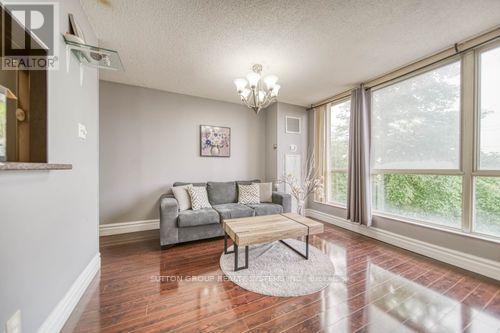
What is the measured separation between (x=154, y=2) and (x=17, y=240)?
1.94 metres

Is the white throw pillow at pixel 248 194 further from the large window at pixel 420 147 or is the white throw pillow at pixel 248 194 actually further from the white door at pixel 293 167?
the large window at pixel 420 147

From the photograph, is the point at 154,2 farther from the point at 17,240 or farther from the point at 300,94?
the point at 300,94

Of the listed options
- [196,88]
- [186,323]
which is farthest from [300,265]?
[196,88]

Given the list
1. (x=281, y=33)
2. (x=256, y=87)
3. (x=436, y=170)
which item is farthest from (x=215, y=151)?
(x=436, y=170)

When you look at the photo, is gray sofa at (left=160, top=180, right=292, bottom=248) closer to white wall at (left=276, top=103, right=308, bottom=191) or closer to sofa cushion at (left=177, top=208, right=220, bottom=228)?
sofa cushion at (left=177, top=208, right=220, bottom=228)

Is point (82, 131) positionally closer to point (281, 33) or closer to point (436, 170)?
point (281, 33)

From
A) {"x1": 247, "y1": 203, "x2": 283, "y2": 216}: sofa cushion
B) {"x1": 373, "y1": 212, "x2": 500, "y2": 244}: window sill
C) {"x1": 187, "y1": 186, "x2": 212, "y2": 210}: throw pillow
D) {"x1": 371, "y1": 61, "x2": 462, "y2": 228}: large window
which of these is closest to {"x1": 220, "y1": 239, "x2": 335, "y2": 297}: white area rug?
{"x1": 247, "y1": 203, "x2": 283, "y2": 216}: sofa cushion

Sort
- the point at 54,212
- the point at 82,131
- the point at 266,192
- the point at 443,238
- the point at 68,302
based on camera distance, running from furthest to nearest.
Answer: the point at 266,192, the point at 443,238, the point at 82,131, the point at 68,302, the point at 54,212

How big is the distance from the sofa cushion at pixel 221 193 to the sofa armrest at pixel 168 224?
0.91m

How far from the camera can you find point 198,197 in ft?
10.4

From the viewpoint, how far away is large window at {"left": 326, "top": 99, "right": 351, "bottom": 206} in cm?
370

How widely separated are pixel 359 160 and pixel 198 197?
9.08 feet

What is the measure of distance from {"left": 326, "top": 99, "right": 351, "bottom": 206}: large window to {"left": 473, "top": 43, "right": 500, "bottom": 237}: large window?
1667mm

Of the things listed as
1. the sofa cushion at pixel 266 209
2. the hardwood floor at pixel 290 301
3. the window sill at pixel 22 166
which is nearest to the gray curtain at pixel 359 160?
the hardwood floor at pixel 290 301
